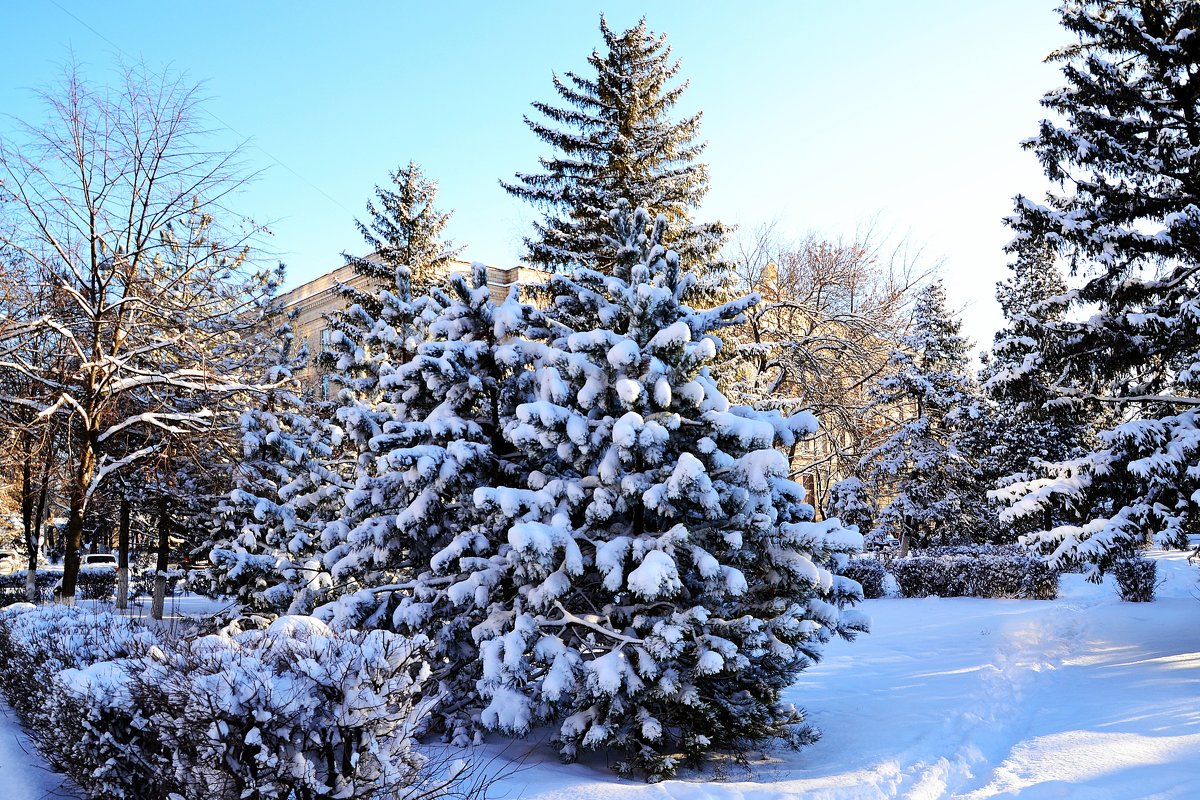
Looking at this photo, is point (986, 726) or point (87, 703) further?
point (986, 726)

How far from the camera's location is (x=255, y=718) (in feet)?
11.5

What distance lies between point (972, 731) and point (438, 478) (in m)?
5.71

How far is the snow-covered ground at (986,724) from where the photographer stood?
18.5ft

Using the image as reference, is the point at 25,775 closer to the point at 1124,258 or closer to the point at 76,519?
the point at 76,519

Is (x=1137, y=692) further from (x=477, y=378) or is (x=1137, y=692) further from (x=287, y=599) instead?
(x=287, y=599)

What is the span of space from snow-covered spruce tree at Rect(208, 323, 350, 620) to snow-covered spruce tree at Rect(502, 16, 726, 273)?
21.1ft

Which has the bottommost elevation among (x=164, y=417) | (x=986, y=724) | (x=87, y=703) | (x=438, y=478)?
(x=986, y=724)

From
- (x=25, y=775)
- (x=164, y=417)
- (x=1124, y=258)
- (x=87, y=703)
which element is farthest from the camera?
(x=164, y=417)

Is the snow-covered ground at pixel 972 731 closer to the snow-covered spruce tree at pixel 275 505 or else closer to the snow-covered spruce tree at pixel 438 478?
the snow-covered spruce tree at pixel 438 478

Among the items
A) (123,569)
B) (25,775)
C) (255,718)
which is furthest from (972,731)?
(123,569)

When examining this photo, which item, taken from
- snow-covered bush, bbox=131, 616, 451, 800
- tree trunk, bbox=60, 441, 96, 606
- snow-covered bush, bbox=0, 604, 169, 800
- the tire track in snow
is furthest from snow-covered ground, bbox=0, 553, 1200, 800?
tree trunk, bbox=60, 441, 96, 606

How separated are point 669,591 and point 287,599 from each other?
8.49 metres

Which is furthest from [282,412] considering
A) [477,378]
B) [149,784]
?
[149,784]

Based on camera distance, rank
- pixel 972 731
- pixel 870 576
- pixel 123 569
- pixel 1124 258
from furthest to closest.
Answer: pixel 870 576, pixel 123 569, pixel 1124 258, pixel 972 731
